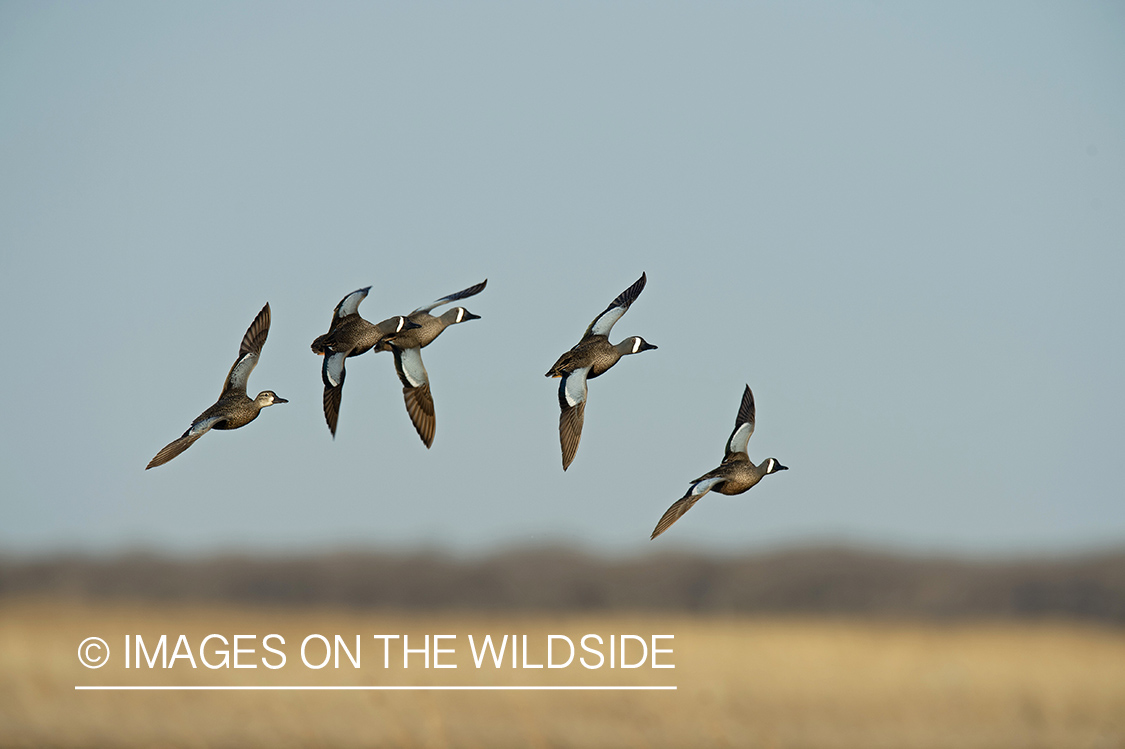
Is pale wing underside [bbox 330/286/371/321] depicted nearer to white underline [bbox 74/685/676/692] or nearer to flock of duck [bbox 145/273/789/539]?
flock of duck [bbox 145/273/789/539]

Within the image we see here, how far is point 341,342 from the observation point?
7.99 m

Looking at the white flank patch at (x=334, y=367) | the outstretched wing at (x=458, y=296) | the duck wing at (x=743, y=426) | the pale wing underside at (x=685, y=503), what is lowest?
the pale wing underside at (x=685, y=503)

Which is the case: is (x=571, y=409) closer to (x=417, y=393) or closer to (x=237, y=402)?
(x=417, y=393)

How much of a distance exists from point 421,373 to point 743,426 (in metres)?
2.50

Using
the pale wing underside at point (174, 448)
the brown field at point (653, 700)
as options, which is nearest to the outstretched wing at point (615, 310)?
the pale wing underside at point (174, 448)

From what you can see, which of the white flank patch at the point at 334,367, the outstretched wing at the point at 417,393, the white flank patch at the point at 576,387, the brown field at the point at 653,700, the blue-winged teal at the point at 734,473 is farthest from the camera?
the brown field at the point at 653,700

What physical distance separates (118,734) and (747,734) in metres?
7.07

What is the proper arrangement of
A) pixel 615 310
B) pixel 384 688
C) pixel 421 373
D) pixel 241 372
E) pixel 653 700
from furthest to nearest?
pixel 384 688, pixel 653 700, pixel 421 373, pixel 615 310, pixel 241 372

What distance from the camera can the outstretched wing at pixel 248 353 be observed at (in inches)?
318

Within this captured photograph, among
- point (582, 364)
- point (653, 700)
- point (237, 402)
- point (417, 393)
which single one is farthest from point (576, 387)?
point (653, 700)

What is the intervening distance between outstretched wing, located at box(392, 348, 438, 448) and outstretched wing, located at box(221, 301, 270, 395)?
0.95 meters

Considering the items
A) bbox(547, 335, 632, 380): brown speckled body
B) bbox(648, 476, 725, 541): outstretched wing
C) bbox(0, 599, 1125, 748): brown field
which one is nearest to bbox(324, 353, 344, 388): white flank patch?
bbox(547, 335, 632, 380): brown speckled body

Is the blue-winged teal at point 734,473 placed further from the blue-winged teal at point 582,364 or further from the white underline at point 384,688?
the white underline at point 384,688

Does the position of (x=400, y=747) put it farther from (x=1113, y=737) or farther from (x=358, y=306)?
(x=1113, y=737)
